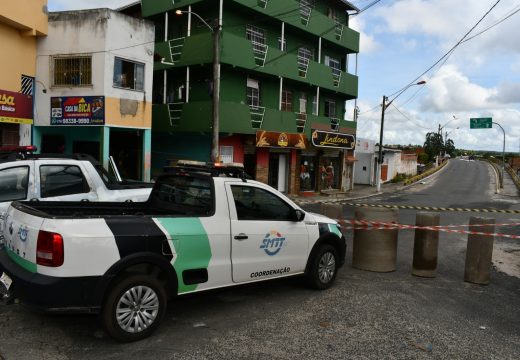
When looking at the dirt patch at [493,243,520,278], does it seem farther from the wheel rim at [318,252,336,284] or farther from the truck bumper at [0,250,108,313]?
the truck bumper at [0,250,108,313]

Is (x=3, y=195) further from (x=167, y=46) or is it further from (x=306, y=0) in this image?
(x=306, y=0)

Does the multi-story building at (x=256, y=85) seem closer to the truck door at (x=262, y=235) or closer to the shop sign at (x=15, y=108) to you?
the shop sign at (x=15, y=108)

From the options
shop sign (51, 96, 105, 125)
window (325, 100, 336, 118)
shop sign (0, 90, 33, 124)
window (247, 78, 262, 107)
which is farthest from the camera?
window (325, 100, 336, 118)

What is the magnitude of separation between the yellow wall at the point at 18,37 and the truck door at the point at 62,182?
30.9 ft

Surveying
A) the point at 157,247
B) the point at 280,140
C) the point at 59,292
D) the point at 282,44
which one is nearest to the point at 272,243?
the point at 157,247

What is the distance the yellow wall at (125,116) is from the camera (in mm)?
16047

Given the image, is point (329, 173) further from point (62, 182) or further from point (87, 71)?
point (62, 182)

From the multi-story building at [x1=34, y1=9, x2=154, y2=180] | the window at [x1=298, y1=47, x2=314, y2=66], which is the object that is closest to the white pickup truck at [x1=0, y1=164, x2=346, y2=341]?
the multi-story building at [x1=34, y1=9, x2=154, y2=180]

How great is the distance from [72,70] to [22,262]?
13293mm

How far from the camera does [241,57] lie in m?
21.0

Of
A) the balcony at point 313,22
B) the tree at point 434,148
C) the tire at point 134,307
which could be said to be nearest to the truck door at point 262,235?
the tire at point 134,307

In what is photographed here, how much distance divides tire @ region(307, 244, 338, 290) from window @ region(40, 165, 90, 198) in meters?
3.91

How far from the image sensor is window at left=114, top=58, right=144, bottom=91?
16309mm

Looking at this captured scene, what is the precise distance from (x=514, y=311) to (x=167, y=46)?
19.3 meters
